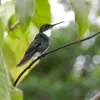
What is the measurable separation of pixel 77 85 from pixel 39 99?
501 mm

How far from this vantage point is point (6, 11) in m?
0.57

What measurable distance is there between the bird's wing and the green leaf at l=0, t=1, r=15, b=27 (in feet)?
0.28

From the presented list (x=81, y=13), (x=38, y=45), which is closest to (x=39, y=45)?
(x=38, y=45)

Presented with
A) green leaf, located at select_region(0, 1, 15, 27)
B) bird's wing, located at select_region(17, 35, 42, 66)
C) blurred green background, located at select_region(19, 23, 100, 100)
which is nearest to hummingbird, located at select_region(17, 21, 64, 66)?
bird's wing, located at select_region(17, 35, 42, 66)

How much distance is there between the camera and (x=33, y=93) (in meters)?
4.72

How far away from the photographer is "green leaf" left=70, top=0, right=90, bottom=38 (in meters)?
0.50

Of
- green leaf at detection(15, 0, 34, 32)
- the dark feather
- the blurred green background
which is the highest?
green leaf at detection(15, 0, 34, 32)

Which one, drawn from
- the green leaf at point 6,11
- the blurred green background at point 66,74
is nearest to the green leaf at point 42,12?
the green leaf at point 6,11

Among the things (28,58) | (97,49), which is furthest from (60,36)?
(28,58)

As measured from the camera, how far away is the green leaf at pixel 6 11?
0.56 m

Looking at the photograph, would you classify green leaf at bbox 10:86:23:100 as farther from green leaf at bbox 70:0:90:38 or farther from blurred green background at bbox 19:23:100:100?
blurred green background at bbox 19:23:100:100

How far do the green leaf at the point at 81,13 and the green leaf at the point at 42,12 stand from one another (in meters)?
0.05

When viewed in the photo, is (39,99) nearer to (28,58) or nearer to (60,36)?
(60,36)

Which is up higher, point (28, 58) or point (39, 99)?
point (28, 58)
